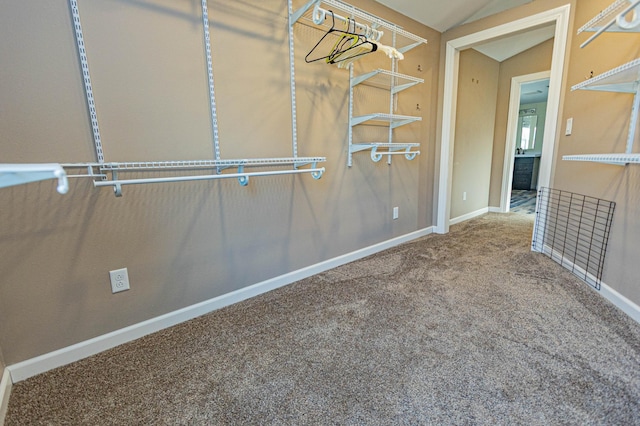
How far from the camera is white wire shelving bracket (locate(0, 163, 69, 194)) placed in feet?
1.70

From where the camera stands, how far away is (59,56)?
4.15 ft

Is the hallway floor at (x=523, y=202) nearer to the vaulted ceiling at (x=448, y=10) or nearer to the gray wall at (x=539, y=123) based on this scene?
the gray wall at (x=539, y=123)

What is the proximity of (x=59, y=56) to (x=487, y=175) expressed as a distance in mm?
4816

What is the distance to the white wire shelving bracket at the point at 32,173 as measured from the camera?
1.70 ft

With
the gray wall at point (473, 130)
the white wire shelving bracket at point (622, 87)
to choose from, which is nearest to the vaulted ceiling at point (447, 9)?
the gray wall at point (473, 130)

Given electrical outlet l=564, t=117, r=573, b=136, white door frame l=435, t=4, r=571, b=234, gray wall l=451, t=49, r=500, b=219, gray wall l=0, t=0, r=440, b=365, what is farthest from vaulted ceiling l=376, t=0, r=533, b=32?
electrical outlet l=564, t=117, r=573, b=136

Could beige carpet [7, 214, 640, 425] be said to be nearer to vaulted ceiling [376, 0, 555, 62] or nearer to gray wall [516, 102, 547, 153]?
vaulted ceiling [376, 0, 555, 62]

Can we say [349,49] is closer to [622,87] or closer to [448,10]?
[448,10]

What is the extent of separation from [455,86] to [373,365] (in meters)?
2.90

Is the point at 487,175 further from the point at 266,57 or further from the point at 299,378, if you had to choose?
the point at 299,378

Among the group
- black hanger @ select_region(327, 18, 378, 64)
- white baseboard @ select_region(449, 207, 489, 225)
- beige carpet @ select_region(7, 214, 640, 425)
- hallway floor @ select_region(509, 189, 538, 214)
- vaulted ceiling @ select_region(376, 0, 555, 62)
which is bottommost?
beige carpet @ select_region(7, 214, 640, 425)

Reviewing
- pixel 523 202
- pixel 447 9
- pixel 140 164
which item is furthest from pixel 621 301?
pixel 523 202

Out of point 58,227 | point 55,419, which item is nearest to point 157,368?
point 55,419

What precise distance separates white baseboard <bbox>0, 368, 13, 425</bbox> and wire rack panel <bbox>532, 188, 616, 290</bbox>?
3227 mm
